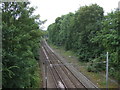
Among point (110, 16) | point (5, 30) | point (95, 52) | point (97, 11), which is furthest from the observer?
point (97, 11)

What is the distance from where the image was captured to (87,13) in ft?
57.9

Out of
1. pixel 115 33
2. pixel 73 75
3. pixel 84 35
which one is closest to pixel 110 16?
pixel 115 33

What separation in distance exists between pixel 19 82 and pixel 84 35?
45.3ft

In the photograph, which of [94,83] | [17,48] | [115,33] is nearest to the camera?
[17,48]

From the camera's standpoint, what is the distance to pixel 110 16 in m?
9.49

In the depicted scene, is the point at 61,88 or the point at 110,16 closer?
the point at 110,16

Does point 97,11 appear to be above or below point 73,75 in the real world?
above

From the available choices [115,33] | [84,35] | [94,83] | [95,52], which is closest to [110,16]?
[115,33]

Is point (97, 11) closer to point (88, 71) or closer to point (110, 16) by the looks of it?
point (88, 71)

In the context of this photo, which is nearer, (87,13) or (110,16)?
(110,16)

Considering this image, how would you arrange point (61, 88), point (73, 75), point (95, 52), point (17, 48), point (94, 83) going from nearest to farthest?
point (17, 48) < point (61, 88) < point (94, 83) < point (73, 75) < point (95, 52)

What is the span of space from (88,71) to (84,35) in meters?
4.74

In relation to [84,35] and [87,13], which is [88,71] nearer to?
[84,35]

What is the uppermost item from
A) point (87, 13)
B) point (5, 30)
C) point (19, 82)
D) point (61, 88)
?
point (87, 13)
